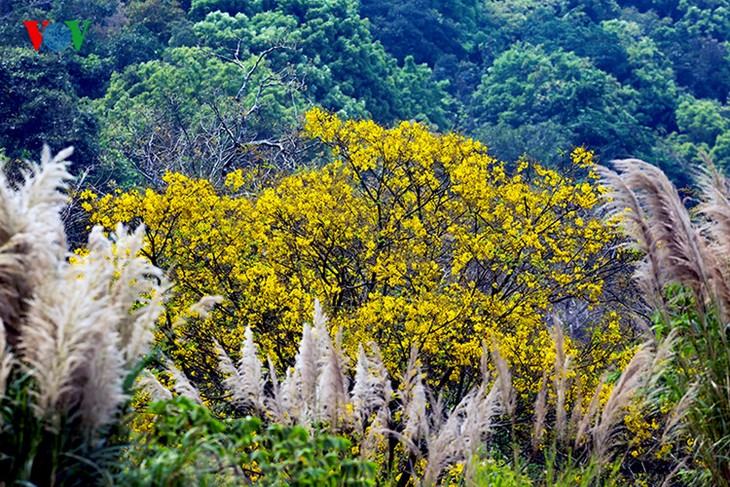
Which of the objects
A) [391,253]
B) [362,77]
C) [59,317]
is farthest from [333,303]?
[362,77]

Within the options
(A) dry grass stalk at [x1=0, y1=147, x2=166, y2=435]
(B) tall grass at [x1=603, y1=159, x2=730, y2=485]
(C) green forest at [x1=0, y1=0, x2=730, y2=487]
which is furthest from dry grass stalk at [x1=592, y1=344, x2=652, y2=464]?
(A) dry grass stalk at [x1=0, y1=147, x2=166, y2=435]

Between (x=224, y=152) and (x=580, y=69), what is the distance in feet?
88.0

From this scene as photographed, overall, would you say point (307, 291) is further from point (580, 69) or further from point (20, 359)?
point (580, 69)

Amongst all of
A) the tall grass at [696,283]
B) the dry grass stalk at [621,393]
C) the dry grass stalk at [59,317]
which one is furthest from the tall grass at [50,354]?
the tall grass at [696,283]

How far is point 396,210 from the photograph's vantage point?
10531mm

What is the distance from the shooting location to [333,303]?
10148 millimetres

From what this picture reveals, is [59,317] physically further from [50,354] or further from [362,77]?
[362,77]

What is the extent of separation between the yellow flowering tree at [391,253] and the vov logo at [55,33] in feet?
69.7

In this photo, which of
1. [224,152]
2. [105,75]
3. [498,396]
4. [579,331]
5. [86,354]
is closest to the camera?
[86,354]

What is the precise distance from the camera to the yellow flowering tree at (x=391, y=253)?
9336 millimetres

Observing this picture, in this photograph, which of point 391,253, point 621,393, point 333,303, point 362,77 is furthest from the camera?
point 362,77

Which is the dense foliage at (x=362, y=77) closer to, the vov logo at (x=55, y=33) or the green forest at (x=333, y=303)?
the green forest at (x=333, y=303)

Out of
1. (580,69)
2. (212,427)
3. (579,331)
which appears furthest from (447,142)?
(580,69)

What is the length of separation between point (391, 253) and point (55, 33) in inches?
973
